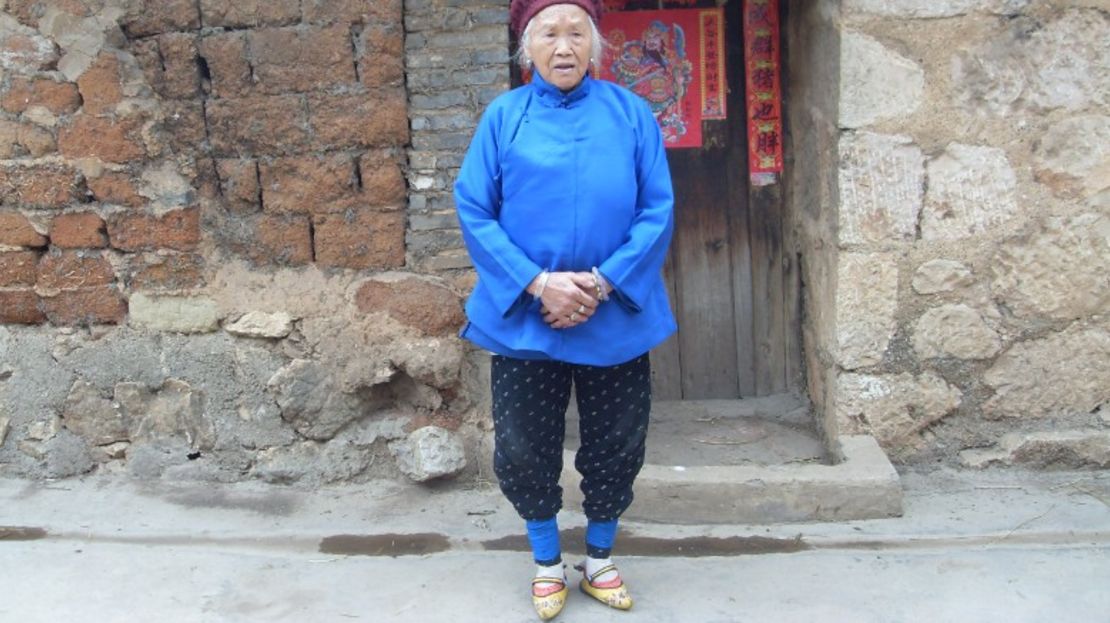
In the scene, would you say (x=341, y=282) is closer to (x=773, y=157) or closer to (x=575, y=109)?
(x=575, y=109)

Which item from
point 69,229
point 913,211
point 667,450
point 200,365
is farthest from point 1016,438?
point 69,229

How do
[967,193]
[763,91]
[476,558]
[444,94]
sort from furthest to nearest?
[763,91] → [444,94] → [967,193] → [476,558]

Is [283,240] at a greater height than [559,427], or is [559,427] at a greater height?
[283,240]

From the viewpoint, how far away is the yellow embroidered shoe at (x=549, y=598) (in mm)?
2758

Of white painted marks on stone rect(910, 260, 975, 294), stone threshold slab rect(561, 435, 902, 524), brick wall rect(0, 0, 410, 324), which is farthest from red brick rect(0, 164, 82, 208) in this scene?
white painted marks on stone rect(910, 260, 975, 294)

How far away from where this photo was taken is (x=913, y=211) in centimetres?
334

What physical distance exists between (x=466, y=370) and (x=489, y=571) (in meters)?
0.79

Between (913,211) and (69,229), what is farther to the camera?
(69,229)

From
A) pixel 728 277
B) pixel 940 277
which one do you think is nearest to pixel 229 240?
pixel 728 277

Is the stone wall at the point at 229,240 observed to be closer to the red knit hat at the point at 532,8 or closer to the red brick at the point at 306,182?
the red brick at the point at 306,182

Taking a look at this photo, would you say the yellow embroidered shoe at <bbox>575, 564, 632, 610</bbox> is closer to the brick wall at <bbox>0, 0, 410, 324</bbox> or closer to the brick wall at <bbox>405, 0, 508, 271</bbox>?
the brick wall at <bbox>405, 0, 508, 271</bbox>

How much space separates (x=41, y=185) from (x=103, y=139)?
27cm

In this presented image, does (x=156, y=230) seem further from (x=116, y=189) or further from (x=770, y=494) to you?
(x=770, y=494)

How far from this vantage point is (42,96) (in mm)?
3527
